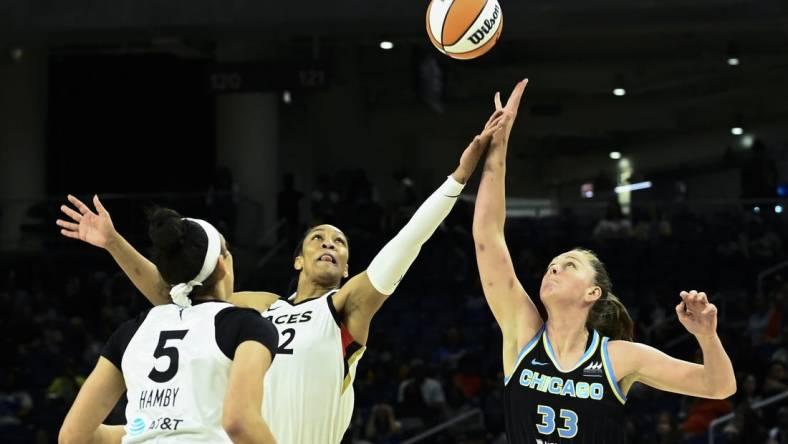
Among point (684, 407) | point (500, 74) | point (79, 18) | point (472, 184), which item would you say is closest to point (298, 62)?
point (79, 18)

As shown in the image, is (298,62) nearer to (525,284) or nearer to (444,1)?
(525,284)

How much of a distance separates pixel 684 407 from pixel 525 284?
365cm

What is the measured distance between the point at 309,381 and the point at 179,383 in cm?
157

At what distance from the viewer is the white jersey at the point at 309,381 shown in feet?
16.7

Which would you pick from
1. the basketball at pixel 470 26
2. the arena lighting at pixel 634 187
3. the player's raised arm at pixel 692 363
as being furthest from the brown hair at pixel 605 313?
the arena lighting at pixel 634 187

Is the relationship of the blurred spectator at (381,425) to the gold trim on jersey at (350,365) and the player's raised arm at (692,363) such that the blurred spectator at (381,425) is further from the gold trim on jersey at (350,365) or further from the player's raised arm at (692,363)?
the player's raised arm at (692,363)

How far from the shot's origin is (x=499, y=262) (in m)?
4.87

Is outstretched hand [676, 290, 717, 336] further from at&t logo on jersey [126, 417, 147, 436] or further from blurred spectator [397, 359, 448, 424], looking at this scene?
blurred spectator [397, 359, 448, 424]

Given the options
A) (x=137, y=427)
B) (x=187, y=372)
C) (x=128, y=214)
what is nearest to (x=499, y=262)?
(x=187, y=372)

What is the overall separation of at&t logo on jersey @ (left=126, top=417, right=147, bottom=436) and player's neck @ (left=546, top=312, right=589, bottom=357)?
170 centimetres

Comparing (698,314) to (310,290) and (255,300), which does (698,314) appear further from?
(255,300)

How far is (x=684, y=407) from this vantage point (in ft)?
44.0

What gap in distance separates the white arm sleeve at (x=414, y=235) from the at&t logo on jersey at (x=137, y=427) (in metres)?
1.46

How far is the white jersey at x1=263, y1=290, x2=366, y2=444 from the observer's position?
16.7ft
